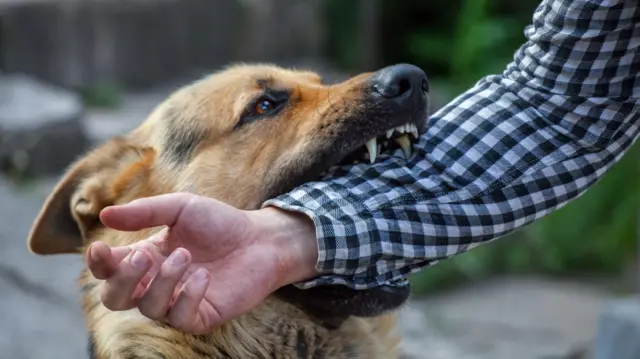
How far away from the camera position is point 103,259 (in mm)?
1965

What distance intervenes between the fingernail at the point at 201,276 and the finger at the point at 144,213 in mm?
139

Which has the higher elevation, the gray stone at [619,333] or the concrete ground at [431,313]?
the gray stone at [619,333]

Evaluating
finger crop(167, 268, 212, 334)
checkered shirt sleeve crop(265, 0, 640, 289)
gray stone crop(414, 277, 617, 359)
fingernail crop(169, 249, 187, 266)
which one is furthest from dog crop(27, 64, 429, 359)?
gray stone crop(414, 277, 617, 359)

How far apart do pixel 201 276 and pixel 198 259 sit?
0.14 meters

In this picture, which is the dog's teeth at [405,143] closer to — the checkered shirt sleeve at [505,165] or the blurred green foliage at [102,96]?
the checkered shirt sleeve at [505,165]

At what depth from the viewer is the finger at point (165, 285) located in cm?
201

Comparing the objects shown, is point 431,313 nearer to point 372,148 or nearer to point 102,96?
point 372,148

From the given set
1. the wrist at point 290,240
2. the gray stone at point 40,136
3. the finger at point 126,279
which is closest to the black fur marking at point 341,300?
the wrist at point 290,240

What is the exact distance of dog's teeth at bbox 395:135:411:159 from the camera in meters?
2.85

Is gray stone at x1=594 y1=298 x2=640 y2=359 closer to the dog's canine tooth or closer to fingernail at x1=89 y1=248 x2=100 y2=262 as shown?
the dog's canine tooth

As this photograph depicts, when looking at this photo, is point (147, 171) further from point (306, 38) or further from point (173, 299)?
point (306, 38)

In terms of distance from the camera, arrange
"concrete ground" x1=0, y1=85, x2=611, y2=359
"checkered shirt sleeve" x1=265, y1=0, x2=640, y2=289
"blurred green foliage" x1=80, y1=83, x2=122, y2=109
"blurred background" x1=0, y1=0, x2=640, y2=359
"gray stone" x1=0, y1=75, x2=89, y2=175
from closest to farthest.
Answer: "checkered shirt sleeve" x1=265, y1=0, x2=640, y2=289 → "concrete ground" x1=0, y1=85, x2=611, y2=359 → "blurred background" x1=0, y1=0, x2=640, y2=359 → "gray stone" x1=0, y1=75, x2=89, y2=175 → "blurred green foliage" x1=80, y1=83, x2=122, y2=109

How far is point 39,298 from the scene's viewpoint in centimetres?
533

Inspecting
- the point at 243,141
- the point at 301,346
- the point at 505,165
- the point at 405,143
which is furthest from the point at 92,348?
the point at 505,165
